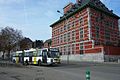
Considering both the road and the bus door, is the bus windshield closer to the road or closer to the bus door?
the bus door

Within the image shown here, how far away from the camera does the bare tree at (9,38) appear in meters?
65.6

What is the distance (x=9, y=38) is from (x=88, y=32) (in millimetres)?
24301

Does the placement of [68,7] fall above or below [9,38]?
above

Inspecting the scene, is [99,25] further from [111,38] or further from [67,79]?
[67,79]

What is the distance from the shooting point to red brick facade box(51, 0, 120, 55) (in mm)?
58125

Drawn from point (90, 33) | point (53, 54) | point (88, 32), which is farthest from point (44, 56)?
point (88, 32)

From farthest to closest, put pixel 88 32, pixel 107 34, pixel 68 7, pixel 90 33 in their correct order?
pixel 68 7, pixel 107 34, pixel 88 32, pixel 90 33

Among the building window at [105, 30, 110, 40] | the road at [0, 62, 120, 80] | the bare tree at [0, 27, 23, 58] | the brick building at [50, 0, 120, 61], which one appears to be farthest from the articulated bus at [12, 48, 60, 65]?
the building window at [105, 30, 110, 40]

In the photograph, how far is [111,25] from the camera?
68.5m

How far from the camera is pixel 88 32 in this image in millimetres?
58500

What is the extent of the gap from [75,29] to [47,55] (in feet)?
116

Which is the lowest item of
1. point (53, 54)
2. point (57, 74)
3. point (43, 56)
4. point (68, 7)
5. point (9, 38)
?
point (57, 74)

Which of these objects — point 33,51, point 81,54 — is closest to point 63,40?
point 81,54

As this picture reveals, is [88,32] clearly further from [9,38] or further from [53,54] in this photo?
[53,54]
